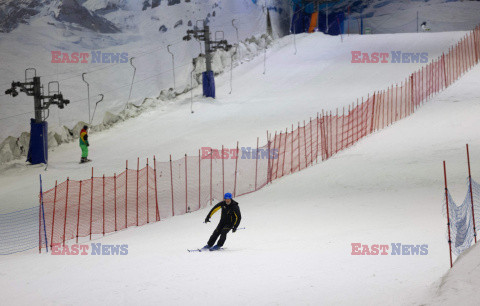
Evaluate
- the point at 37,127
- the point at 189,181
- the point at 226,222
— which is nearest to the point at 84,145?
the point at 37,127

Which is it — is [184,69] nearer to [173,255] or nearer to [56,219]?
[56,219]

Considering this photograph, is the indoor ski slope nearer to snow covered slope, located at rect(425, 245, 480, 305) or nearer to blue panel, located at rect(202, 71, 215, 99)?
blue panel, located at rect(202, 71, 215, 99)

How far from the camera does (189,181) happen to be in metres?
17.8

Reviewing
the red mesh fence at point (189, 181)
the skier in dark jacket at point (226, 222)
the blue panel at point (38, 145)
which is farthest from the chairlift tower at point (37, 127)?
the skier in dark jacket at point (226, 222)

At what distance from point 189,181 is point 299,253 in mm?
7985

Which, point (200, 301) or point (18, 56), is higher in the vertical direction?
point (18, 56)

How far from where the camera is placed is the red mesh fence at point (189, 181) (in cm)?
1525

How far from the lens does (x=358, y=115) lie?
2305 centimetres

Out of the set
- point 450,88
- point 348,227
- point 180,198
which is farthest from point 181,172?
point 450,88

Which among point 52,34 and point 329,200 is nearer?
point 329,200

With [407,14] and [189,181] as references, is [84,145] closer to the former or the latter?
[189,181]

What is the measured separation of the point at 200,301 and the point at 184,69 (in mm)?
25311

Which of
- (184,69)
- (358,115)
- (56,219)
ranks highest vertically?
(184,69)

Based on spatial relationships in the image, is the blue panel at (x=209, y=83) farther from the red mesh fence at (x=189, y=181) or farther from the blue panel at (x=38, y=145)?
the blue panel at (x=38, y=145)
